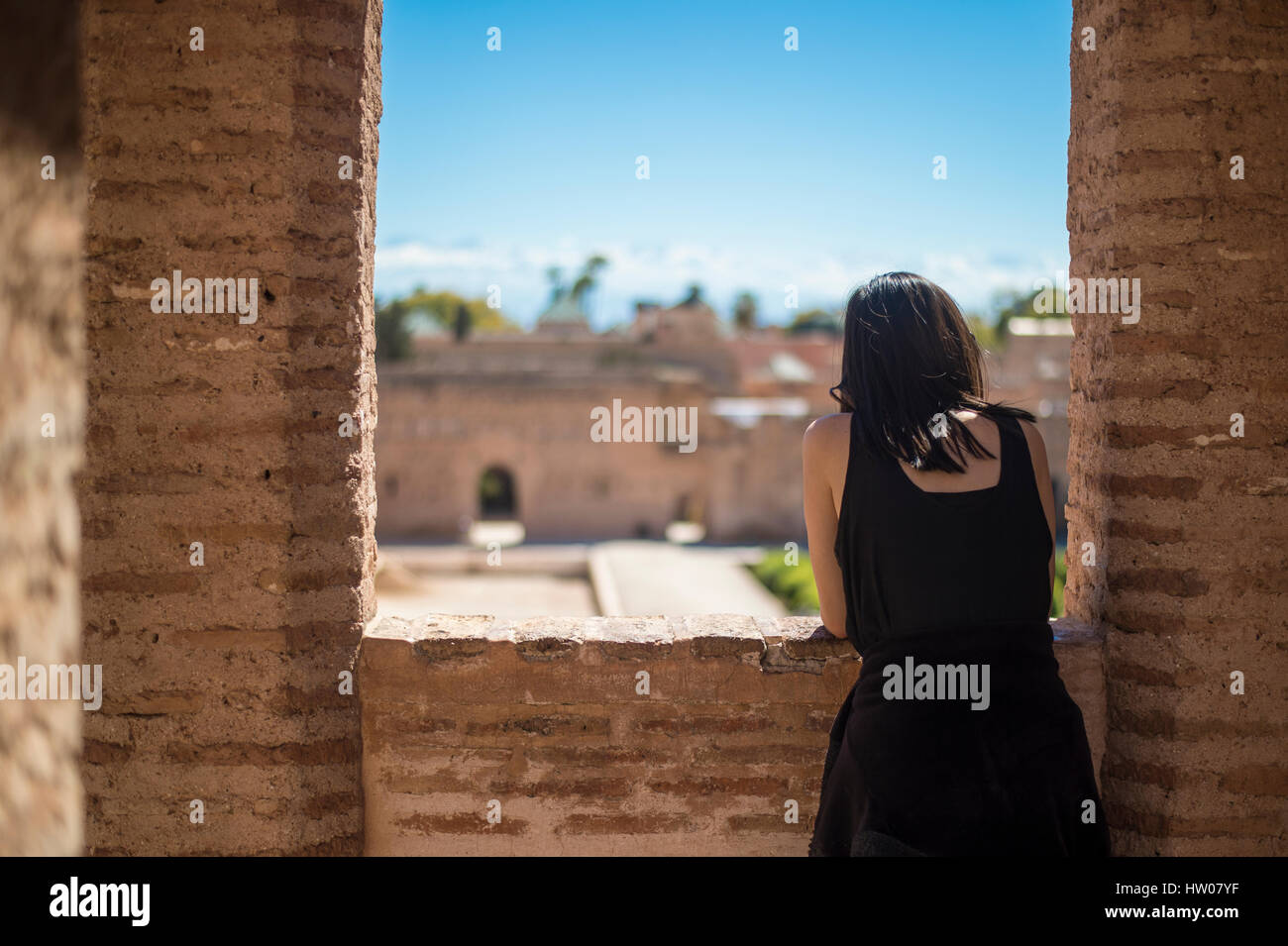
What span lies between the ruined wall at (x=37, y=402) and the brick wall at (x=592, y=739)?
195cm

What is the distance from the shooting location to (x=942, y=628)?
6.71 ft

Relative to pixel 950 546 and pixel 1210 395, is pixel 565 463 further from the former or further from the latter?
pixel 950 546

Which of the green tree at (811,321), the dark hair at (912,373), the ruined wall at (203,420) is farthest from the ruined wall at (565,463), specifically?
the green tree at (811,321)

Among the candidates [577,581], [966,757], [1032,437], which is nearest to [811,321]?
[577,581]

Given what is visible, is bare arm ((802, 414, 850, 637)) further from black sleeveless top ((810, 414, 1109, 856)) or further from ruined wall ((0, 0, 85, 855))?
ruined wall ((0, 0, 85, 855))

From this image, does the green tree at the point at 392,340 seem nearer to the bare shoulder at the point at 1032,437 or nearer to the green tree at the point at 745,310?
the green tree at the point at 745,310

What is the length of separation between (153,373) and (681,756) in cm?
197

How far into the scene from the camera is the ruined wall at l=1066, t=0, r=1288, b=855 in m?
2.81

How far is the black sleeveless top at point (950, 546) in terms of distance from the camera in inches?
80.0

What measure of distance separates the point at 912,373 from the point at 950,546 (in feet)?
1.40

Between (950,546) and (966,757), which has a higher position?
(950,546)

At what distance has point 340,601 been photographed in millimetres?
2877

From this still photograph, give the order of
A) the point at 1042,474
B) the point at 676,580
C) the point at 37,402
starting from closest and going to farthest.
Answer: the point at 37,402 < the point at 1042,474 < the point at 676,580
